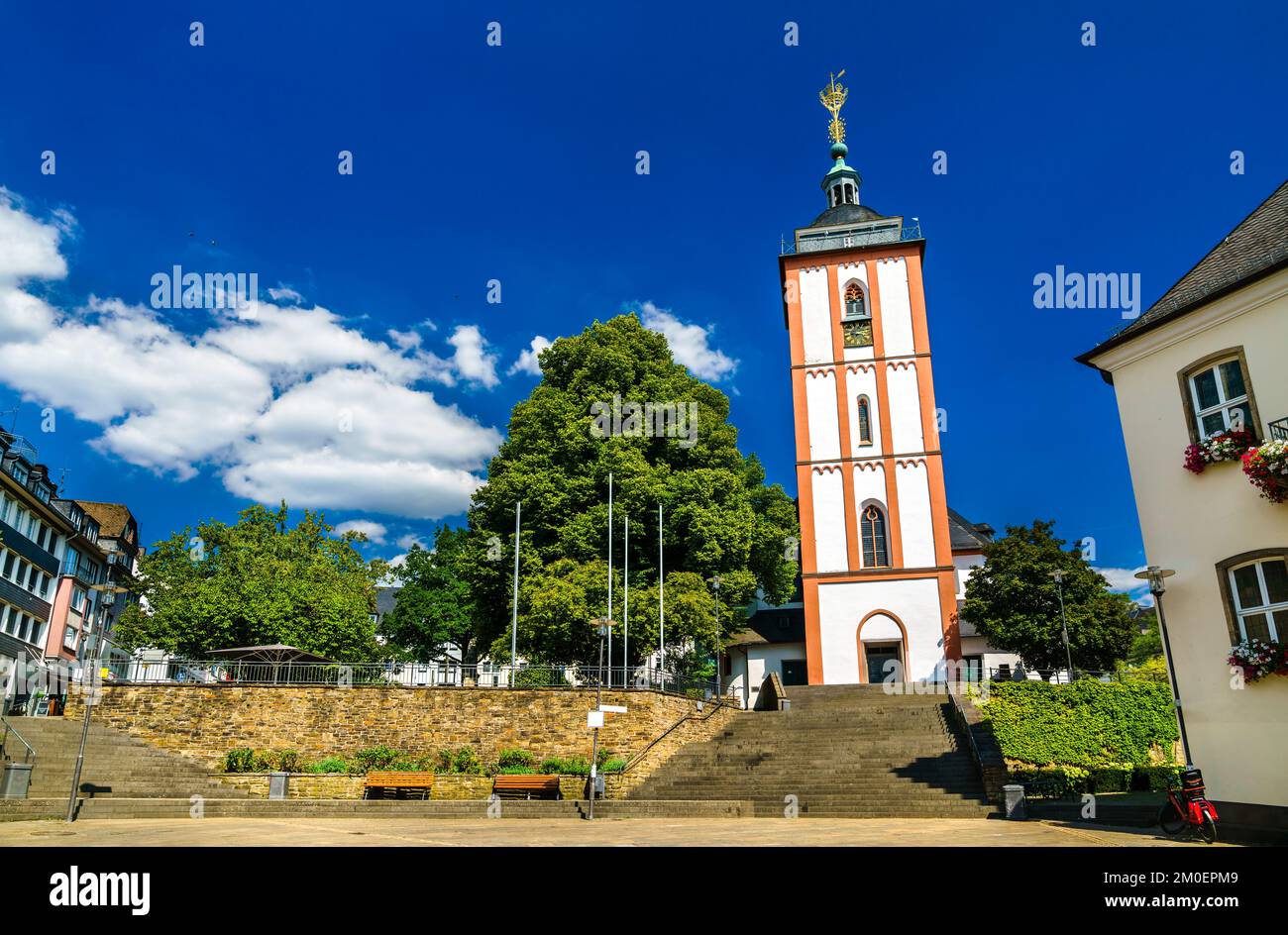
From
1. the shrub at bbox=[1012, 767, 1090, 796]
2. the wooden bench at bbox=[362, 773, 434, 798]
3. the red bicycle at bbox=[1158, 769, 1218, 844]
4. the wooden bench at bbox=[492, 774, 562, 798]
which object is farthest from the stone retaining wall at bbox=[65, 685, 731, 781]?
the red bicycle at bbox=[1158, 769, 1218, 844]

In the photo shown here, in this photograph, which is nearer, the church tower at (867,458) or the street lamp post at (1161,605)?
the street lamp post at (1161,605)

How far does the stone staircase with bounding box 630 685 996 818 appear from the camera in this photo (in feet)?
60.4

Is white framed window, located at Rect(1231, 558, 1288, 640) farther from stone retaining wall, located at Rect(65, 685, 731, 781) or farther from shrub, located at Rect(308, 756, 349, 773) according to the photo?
shrub, located at Rect(308, 756, 349, 773)

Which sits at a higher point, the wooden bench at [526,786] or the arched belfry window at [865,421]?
the arched belfry window at [865,421]

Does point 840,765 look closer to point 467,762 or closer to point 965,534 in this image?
point 467,762

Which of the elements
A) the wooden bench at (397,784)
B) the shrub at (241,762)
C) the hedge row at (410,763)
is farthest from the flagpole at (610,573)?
the shrub at (241,762)

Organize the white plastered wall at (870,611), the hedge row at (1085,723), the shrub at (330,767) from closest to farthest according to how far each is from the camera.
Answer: the shrub at (330,767) → the hedge row at (1085,723) → the white plastered wall at (870,611)

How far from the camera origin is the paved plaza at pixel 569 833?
1173cm

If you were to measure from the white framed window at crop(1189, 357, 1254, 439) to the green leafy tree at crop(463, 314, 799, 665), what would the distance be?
1681 cm

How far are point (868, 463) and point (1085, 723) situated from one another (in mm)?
13442

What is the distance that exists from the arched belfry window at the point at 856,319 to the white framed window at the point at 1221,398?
876 inches

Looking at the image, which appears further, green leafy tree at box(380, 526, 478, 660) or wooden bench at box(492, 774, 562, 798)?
green leafy tree at box(380, 526, 478, 660)

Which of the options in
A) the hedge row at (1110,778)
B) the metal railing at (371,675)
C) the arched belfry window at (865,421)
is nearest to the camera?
the hedge row at (1110,778)

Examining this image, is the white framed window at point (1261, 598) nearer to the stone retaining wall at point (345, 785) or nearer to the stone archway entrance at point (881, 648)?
the stone retaining wall at point (345, 785)
